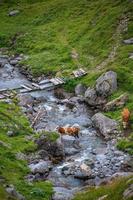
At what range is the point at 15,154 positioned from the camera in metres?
45.9

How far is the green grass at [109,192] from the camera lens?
108ft

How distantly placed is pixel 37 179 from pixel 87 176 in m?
4.18

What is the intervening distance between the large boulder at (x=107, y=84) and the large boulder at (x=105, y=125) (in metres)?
5.47

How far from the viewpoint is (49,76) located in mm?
73188

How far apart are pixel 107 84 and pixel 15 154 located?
19.7m

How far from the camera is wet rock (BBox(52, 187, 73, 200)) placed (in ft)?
126

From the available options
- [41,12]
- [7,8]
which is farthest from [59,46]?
[7,8]

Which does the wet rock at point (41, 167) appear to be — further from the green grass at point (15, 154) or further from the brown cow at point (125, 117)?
the brown cow at point (125, 117)

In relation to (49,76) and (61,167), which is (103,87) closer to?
(49,76)

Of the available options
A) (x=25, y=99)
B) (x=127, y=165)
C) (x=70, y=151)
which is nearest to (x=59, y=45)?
(x=25, y=99)

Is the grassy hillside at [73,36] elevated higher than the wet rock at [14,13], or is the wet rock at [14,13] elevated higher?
the grassy hillside at [73,36]

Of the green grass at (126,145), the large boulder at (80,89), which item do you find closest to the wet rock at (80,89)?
the large boulder at (80,89)

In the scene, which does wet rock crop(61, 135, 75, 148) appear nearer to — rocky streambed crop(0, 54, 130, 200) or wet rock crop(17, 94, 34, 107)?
rocky streambed crop(0, 54, 130, 200)

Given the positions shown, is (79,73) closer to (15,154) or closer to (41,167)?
(15,154)
